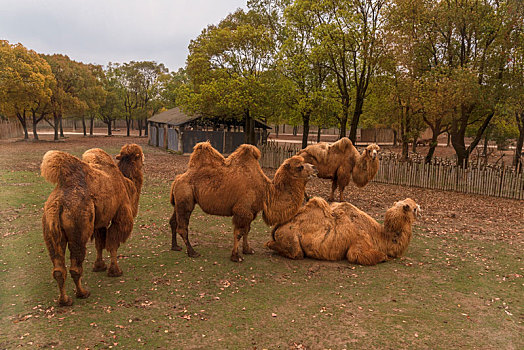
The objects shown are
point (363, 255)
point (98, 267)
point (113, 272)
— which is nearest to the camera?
point (113, 272)

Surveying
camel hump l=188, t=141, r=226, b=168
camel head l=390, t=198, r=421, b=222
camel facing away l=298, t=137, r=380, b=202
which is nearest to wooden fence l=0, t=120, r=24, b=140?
camel facing away l=298, t=137, r=380, b=202

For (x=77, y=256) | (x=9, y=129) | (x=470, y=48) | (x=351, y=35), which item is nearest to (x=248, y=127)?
(x=351, y=35)

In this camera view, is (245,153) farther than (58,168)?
Yes

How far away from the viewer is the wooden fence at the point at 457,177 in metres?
16.0

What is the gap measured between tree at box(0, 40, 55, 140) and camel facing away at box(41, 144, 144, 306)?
2823 cm

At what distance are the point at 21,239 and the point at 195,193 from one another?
14.0 ft

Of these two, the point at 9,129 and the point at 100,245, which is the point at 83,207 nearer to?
the point at 100,245

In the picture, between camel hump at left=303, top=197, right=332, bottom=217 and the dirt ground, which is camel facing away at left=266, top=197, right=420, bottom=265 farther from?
the dirt ground

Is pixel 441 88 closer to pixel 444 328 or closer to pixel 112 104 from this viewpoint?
pixel 444 328

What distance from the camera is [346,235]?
24.7 feet

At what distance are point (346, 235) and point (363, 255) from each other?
51cm

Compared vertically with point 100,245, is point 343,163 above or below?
above

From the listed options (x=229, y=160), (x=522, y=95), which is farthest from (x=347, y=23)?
(x=229, y=160)

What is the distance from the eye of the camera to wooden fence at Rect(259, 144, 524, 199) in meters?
16.0
